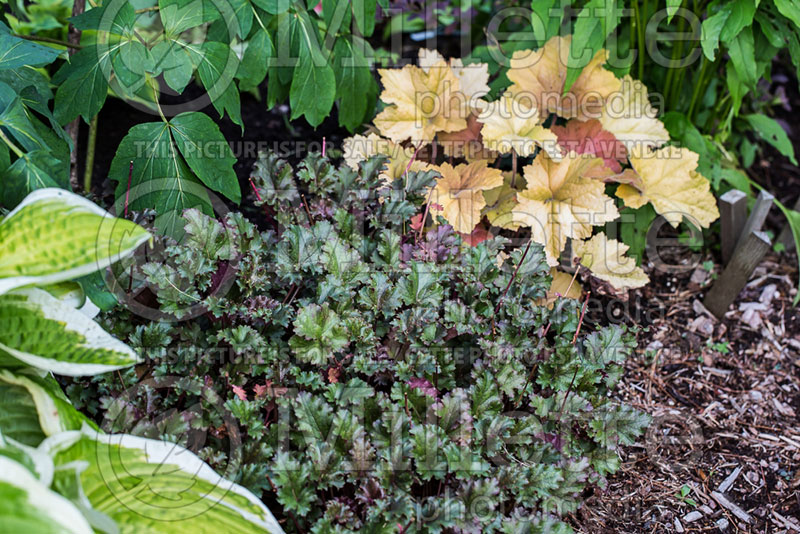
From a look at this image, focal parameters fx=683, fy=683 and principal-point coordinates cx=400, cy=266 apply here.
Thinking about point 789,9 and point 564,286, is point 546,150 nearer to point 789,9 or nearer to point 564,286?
point 564,286

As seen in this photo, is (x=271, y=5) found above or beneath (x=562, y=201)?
above

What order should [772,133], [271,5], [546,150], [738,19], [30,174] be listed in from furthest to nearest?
[772,133] → [546,150] → [738,19] → [271,5] → [30,174]

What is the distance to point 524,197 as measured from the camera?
195cm

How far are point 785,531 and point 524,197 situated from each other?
1.05 metres

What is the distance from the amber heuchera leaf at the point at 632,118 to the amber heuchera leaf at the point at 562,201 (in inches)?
7.0

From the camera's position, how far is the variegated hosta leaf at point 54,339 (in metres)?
1.06

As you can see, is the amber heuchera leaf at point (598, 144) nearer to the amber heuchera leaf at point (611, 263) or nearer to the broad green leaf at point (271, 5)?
the amber heuchera leaf at point (611, 263)

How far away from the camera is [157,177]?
1581 millimetres

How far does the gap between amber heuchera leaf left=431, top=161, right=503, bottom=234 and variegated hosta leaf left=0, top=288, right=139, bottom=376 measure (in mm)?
1027

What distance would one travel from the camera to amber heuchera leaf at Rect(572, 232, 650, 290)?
1.84 metres

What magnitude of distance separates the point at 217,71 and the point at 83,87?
0.30 m

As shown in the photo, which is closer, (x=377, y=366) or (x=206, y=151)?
(x=377, y=366)

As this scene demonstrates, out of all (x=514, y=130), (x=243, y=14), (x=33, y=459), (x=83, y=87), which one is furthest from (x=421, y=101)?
(x=33, y=459)

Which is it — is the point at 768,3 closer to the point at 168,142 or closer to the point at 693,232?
the point at 693,232
